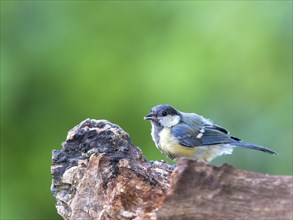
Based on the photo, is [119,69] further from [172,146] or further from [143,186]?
[143,186]

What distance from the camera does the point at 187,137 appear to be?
2.14m

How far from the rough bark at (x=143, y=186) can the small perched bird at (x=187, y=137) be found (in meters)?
0.26

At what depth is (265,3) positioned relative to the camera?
3342mm

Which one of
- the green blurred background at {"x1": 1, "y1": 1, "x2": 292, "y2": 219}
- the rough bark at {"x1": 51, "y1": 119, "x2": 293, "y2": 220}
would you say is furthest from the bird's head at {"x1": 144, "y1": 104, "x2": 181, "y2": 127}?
the green blurred background at {"x1": 1, "y1": 1, "x2": 292, "y2": 219}

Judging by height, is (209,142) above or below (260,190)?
above

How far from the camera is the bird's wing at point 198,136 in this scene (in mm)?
2129

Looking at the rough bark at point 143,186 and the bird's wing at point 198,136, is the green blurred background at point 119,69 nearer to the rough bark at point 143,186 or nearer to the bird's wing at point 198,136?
the bird's wing at point 198,136

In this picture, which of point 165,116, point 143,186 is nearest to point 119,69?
point 165,116

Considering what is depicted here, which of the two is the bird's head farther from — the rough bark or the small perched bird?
the rough bark

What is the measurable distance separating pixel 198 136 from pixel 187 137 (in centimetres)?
4

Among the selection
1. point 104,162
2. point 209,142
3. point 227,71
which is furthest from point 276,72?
point 104,162

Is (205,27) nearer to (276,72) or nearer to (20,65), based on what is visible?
(276,72)

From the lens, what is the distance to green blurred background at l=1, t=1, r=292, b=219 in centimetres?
338

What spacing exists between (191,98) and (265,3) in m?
0.64
